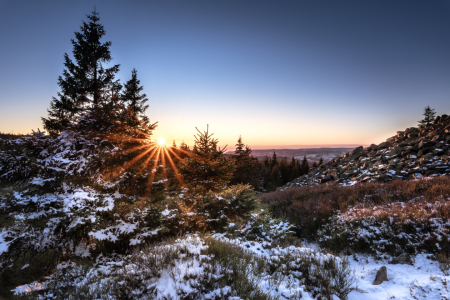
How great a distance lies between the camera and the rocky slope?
453 inches

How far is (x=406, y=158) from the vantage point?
44.2ft

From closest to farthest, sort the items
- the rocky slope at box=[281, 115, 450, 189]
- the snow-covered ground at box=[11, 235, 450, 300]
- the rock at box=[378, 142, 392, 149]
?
the snow-covered ground at box=[11, 235, 450, 300] → the rocky slope at box=[281, 115, 450, 189] → the rock at box=[378, 142, 392, 149]

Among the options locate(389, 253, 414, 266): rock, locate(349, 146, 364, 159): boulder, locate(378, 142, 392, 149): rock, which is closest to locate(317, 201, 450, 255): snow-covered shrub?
locate(389, 253, 414, 266): rock

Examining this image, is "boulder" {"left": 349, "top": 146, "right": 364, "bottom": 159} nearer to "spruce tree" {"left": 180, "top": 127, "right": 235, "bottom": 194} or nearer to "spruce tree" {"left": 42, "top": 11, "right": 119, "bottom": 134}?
"spruce tree" {"left": 180, "top": 127, "right": 235, "bottom": 194}

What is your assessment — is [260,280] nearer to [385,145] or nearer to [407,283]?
[407,283]

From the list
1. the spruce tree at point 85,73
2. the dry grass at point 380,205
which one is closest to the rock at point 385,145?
the dry grass at point 380,205

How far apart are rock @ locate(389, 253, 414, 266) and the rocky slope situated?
9195mm

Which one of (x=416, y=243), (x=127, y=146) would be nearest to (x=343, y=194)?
(x=416, y=243)

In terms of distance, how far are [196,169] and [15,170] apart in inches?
205

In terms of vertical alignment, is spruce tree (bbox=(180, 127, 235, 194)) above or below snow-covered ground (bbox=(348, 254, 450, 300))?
above

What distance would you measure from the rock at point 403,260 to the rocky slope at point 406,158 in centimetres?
919

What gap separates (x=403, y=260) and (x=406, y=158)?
13.2 metres

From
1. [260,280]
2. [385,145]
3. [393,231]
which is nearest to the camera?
[260,280]

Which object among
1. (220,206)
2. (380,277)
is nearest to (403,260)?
(380,277)
